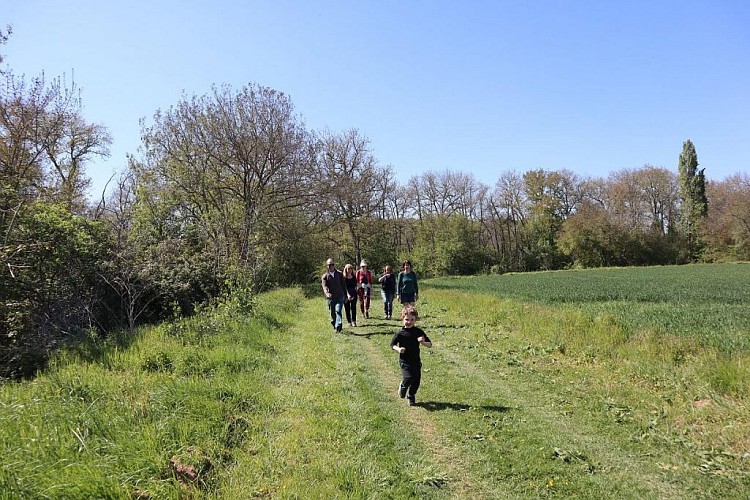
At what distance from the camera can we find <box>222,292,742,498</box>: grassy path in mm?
3779

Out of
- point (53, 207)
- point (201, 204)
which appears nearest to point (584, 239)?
point (201, 204)

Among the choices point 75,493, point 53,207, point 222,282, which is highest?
point 53,207

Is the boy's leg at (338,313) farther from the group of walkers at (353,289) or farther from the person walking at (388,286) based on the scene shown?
the person walking at (388,286)

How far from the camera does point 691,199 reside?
5950 cm

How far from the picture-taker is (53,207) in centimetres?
1080

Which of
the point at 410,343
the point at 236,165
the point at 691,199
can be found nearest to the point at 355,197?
the point at 236,165

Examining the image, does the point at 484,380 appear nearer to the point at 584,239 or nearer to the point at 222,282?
the point at 222,282

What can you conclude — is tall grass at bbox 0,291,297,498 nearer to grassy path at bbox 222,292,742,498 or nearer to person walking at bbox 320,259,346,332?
grassy path at bbox 222,292,742,498

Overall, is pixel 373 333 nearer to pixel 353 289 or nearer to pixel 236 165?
pixel 353 289

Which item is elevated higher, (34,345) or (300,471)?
(34,345)

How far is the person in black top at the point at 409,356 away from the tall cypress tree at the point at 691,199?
66.7 m

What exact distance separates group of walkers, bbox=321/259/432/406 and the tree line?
271 centimetres

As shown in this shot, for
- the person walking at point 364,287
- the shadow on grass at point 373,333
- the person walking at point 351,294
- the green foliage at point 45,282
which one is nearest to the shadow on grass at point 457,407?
the shadow on grass at point 373,333

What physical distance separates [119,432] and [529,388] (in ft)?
17.8
